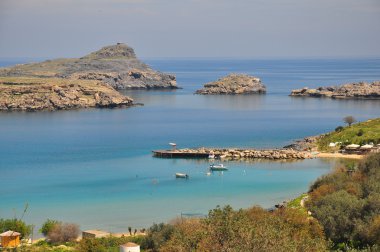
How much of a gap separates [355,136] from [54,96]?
5456 centimetres

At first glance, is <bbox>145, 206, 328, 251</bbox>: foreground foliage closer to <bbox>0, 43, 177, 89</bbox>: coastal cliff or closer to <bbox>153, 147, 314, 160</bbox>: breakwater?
<bbox>153, 147, 314, 160</bbox>: breakwater

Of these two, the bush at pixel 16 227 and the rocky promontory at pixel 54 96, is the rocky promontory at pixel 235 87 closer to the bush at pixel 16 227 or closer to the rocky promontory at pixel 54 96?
the rocky promontory at pixel 54 96

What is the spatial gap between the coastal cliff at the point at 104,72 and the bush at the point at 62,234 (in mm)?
106558

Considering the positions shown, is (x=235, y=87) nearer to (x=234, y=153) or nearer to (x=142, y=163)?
(x=234, y=153)

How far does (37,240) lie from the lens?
3036 cm

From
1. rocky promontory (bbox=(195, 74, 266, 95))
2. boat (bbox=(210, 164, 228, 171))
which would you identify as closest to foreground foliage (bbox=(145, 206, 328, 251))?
boat (bbox=(210, 164, 228, 171))

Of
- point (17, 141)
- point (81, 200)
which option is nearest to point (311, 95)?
point (17, 141)

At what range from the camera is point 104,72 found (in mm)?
145375

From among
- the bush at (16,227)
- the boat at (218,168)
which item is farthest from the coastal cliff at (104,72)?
the bush at (16,227)

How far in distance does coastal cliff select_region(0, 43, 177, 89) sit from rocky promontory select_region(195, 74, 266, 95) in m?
17.8

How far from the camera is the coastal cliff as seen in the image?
139750 mm

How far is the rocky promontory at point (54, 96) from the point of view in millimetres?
99812

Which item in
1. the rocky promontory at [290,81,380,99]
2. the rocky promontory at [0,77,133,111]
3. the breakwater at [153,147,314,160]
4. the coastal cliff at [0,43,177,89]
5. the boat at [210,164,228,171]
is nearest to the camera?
the boat at [210,164,228,171]

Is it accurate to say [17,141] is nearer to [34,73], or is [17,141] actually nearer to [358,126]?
[358,126]
